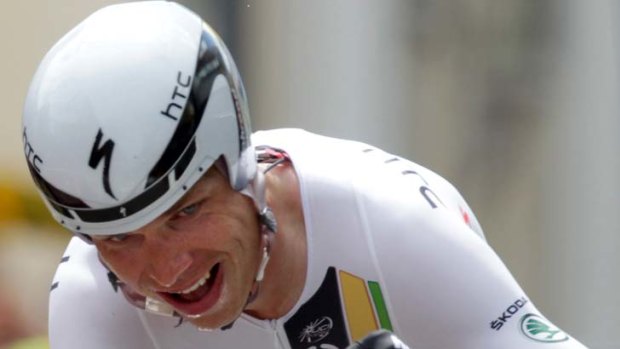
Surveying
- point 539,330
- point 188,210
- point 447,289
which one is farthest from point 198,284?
point 539,330

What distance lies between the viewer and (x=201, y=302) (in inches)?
131

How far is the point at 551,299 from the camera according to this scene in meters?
6.30

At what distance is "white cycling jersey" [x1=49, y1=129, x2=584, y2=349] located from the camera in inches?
133

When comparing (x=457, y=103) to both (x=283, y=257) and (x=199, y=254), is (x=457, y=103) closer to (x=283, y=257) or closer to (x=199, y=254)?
(x=283, y=257)

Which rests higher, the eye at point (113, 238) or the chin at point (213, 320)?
the eye at point (113, 238)

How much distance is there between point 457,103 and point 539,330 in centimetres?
285

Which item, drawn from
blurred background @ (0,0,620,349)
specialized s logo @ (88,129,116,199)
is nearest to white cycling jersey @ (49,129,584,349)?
specialized s logo @ (88,129,116,199)

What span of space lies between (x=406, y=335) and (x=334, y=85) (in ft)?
8.85

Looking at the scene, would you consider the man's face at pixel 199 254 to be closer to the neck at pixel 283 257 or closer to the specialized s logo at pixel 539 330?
the neck at pixel 283 257

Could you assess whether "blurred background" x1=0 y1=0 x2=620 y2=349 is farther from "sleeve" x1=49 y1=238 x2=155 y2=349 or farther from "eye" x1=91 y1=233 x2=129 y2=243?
"eye" x1=91 y1=233 x2=129 y2=243

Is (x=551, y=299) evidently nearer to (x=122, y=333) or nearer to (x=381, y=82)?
(x=381, y=82)

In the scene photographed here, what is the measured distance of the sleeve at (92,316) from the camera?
11.7ft

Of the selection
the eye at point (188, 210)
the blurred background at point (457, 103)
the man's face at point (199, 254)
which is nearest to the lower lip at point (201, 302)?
the man's face at point (199, 254)

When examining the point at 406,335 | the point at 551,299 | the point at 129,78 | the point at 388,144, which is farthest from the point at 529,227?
the point at 129,78
